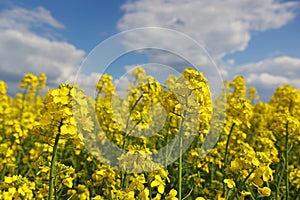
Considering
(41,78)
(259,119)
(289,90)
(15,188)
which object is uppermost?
(41,78)

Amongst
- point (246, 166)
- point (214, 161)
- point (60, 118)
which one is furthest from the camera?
point (214, 161)

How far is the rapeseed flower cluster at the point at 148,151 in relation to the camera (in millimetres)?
2832

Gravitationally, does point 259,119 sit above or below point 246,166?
above

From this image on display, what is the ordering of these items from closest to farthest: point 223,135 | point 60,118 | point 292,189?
point 60,118
point 292,189
point 223,135

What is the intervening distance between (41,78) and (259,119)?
21.6ft

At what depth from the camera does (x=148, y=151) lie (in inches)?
127

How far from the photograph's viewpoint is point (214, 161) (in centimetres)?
553

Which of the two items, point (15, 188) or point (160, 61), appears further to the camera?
point (160, 61)

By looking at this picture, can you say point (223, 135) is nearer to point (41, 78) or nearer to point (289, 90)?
point (289, 90)

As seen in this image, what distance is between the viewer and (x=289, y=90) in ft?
25.8

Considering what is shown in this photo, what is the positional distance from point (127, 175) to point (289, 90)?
5.31m

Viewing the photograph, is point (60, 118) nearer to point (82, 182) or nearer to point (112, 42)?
point (112, 42)

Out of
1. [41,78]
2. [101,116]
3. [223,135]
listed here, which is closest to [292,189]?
[223,135]

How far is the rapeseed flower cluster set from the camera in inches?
111
